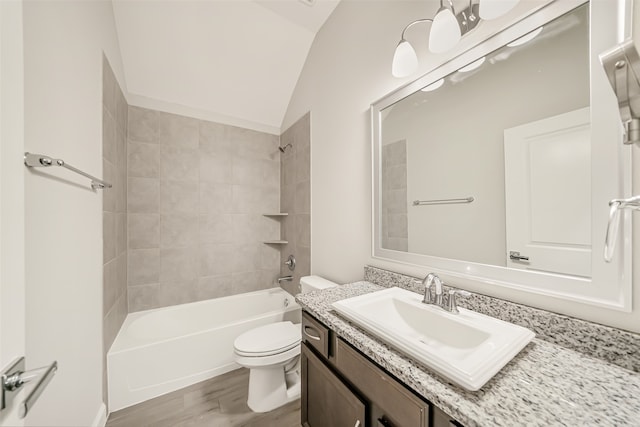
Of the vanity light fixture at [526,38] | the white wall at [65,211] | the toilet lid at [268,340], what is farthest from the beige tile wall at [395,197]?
the white wall at [65,211]

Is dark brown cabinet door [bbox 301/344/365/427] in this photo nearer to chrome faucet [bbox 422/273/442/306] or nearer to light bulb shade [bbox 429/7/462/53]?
chrome faucet [bbox 422/273/442/306]

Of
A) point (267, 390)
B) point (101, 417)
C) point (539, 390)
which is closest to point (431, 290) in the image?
point (539, 390)

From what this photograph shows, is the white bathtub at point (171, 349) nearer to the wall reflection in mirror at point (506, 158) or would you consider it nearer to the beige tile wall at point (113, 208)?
the beige tile wall at point (113, 208)

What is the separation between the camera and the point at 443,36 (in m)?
0.97

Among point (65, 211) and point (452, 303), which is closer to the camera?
point (452, 303)

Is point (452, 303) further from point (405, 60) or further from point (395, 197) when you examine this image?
point (405, 60)

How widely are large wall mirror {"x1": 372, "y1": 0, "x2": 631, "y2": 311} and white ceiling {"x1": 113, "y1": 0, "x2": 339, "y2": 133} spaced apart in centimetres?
141

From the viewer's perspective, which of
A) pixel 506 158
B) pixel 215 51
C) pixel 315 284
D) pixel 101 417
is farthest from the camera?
pixel 215 51

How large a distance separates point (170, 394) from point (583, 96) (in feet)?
8.80

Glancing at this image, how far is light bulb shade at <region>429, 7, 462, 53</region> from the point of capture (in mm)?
939

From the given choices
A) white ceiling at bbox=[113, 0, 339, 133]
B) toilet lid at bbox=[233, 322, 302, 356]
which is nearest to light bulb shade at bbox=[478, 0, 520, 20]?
white ceiling at bbox=[113, 0, 339, 133]

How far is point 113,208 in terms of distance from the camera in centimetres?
162

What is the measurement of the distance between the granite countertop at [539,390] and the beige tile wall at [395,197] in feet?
2.34

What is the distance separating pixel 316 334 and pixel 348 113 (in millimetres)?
1466
